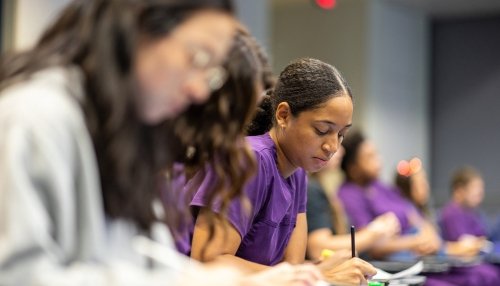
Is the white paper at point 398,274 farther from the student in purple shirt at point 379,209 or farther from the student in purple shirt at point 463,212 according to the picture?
the student in purple shirt at point 463,212

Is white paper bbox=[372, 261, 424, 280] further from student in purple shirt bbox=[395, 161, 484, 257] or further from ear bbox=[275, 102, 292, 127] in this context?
student in purple shirt bbox=[395, 161, 484, 257]

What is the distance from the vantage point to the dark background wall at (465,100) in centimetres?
702

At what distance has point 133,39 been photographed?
83cm


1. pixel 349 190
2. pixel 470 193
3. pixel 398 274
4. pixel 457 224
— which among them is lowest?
pixel 457 224

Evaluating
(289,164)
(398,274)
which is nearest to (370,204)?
(398,274)

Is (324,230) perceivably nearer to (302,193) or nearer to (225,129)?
(302,193)

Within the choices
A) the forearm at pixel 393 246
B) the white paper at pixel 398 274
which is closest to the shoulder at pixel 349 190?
the forearm at pixel 393 246

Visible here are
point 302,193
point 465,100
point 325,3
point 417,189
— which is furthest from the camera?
point 465,100

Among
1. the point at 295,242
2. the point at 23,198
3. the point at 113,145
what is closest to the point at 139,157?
the point at 113,145

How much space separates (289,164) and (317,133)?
0.10 metres

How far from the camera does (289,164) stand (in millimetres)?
1708

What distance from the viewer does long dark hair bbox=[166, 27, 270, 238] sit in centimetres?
107

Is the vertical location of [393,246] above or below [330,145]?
below

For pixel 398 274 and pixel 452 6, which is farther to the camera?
pixel 452 6
